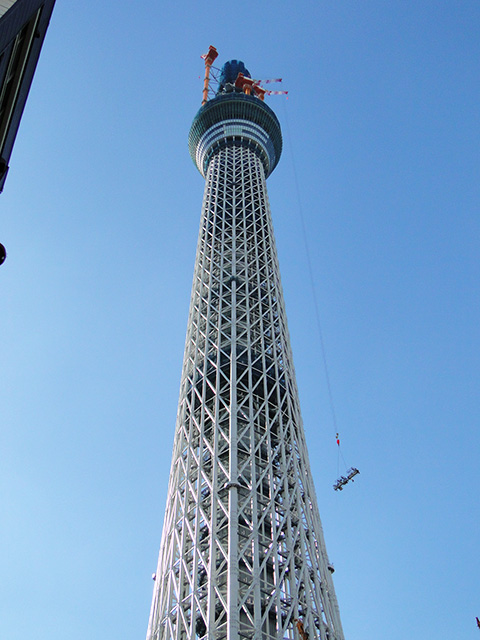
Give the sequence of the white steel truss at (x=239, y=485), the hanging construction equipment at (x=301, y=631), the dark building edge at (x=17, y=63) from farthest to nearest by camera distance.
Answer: the white steel truss at (x=239, y=485)
the hanging construction equipment at (x=301, y=631)
the dark building edge at (x=17, y=63)

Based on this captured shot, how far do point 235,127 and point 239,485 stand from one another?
43.2 meters

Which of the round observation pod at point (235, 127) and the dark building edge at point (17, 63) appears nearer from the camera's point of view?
the dark building edge at point (17, 63)

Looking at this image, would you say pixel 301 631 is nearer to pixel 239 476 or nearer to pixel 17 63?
pixel 239 476

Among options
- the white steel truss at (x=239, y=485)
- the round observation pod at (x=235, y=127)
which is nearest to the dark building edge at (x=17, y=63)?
the white steel truss at (x=239, y=485)

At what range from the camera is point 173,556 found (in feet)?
103

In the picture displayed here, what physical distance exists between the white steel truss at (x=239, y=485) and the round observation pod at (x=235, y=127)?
61.5 feet

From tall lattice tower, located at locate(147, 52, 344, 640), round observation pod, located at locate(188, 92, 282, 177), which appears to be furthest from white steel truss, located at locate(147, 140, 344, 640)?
round observation pod, located at locate(188, 92, 282, 177)

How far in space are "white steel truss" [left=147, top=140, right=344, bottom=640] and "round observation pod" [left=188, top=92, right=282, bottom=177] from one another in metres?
18.8

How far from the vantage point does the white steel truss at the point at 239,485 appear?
27.7m

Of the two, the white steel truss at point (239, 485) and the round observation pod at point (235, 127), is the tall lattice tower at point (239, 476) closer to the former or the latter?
the white steel truss at point (239, 485)

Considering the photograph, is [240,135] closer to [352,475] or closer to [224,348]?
[224,348]

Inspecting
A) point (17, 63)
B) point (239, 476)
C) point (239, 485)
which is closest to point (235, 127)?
point (239, 476)

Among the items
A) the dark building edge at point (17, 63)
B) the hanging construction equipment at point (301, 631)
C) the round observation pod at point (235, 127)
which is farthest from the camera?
the round observation pod at point (235, 127)

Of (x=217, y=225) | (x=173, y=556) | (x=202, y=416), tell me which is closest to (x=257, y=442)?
(x=202, y=416)
